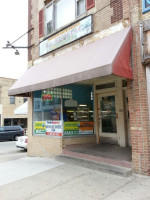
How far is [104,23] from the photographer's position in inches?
248

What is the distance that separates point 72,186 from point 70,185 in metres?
0.08

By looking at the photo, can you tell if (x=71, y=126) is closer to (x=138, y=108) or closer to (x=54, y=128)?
(x=54, y=128)

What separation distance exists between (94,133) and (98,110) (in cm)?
102

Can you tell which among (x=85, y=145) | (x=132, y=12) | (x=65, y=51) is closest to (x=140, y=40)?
(x=132, y=12)

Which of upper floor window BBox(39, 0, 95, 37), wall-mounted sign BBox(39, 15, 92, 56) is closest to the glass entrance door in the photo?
wall-mounted sign BBox(39, 15, 92, 56)

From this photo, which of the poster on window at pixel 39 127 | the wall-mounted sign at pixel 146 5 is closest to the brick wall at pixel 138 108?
the wall-mounted sign at pixel 146 5

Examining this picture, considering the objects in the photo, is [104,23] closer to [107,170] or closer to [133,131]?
[133,131]

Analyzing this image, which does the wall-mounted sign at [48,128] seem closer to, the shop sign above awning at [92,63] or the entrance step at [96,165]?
the entrance step at [96,165]

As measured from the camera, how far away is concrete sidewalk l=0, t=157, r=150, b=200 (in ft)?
13.4

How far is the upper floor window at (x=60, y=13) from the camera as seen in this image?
750cm

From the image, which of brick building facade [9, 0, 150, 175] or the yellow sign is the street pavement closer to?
brick building facade [9, 0, 150, 175]

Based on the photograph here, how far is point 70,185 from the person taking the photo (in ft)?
15.4

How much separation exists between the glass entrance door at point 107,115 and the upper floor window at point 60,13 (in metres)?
3.51

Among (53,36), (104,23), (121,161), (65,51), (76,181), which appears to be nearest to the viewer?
(76,181)
